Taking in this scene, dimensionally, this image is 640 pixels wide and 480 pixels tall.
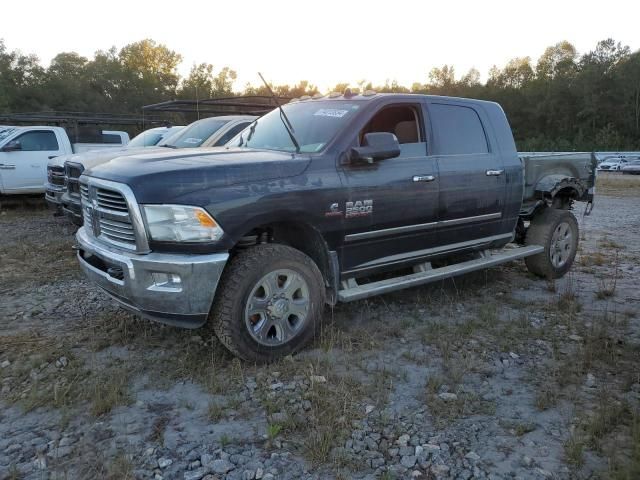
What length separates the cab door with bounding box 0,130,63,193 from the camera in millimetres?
11180

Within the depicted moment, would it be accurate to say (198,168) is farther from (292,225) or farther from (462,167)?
(462,167)

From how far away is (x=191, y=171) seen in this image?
354 cm

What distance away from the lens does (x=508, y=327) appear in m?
4.60

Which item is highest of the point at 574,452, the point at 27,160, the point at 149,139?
the point at 149,139

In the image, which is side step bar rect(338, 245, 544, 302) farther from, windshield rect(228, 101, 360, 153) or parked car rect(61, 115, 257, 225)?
parked car rect(61, 115, 257, 225)

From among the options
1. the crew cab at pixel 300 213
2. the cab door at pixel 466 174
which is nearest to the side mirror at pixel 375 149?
the crew cab at pixel 300 213

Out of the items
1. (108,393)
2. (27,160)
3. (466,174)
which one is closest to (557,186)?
(466,174)

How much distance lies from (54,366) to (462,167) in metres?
3.80

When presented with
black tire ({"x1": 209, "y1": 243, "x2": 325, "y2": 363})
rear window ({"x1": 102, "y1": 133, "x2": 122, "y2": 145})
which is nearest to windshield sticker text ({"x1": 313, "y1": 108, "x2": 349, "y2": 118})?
black tire ({"x1": 209, "y1": 243, "x2": 325, "y2": 363})

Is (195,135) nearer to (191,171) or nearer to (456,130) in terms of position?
(456,130)

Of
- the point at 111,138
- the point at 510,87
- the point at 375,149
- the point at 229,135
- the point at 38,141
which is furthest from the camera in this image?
the point at 510,87

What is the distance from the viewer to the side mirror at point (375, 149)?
4109 millimetres

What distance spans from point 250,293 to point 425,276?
177cm

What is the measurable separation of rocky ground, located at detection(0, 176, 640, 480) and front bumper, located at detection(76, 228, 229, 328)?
1.53 feet
